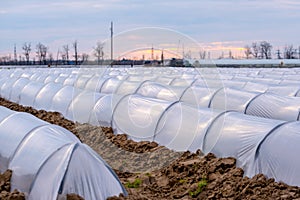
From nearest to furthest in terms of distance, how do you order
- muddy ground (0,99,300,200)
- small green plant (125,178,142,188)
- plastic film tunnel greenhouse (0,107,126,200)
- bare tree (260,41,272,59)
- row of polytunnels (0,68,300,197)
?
plastic film tunnel greenhouse (0,107,126,200)
muddy ground (0,99,300,200)
row of polytunnels (0,68,300,197)
small green plant (125,178,142,188)
bare tree (260,41,272,59)

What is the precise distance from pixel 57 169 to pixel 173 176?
257 cm

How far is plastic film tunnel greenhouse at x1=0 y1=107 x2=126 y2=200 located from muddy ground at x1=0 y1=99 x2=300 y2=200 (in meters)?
0.15

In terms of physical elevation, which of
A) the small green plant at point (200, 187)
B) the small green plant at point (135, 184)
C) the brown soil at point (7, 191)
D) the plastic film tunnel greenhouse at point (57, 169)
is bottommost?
the small green plant at point (135, 184)

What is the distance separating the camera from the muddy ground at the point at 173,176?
5.66m

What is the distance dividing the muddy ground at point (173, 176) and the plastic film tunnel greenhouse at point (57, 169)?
0.49 feet

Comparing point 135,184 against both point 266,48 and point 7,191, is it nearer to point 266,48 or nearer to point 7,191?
point 7,191

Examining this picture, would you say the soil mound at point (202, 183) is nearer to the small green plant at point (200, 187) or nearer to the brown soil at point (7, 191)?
the small green plant at point (200, 187)

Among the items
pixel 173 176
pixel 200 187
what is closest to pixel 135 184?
pixel 173 176

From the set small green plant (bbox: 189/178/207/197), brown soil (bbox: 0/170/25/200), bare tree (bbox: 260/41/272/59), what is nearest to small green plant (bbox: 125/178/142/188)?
small green plant (bbox: 189/178/207/197)

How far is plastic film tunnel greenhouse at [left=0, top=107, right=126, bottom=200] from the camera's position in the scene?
4848 millimetres

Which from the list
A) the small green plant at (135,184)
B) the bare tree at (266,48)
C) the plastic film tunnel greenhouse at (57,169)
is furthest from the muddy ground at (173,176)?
the bare tree at (266,48)

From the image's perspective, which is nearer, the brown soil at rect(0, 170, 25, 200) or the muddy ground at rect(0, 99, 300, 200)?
the brown soil at rect(0, 170, 25, 200)

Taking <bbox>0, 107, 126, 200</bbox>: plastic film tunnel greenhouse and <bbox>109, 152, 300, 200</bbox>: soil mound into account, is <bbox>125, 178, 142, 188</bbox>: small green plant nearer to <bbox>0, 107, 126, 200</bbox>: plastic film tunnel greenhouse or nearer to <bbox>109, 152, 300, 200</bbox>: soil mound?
<bbox>109, 152, 300, 200</bbox>: soil mound

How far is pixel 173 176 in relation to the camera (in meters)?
7.06
